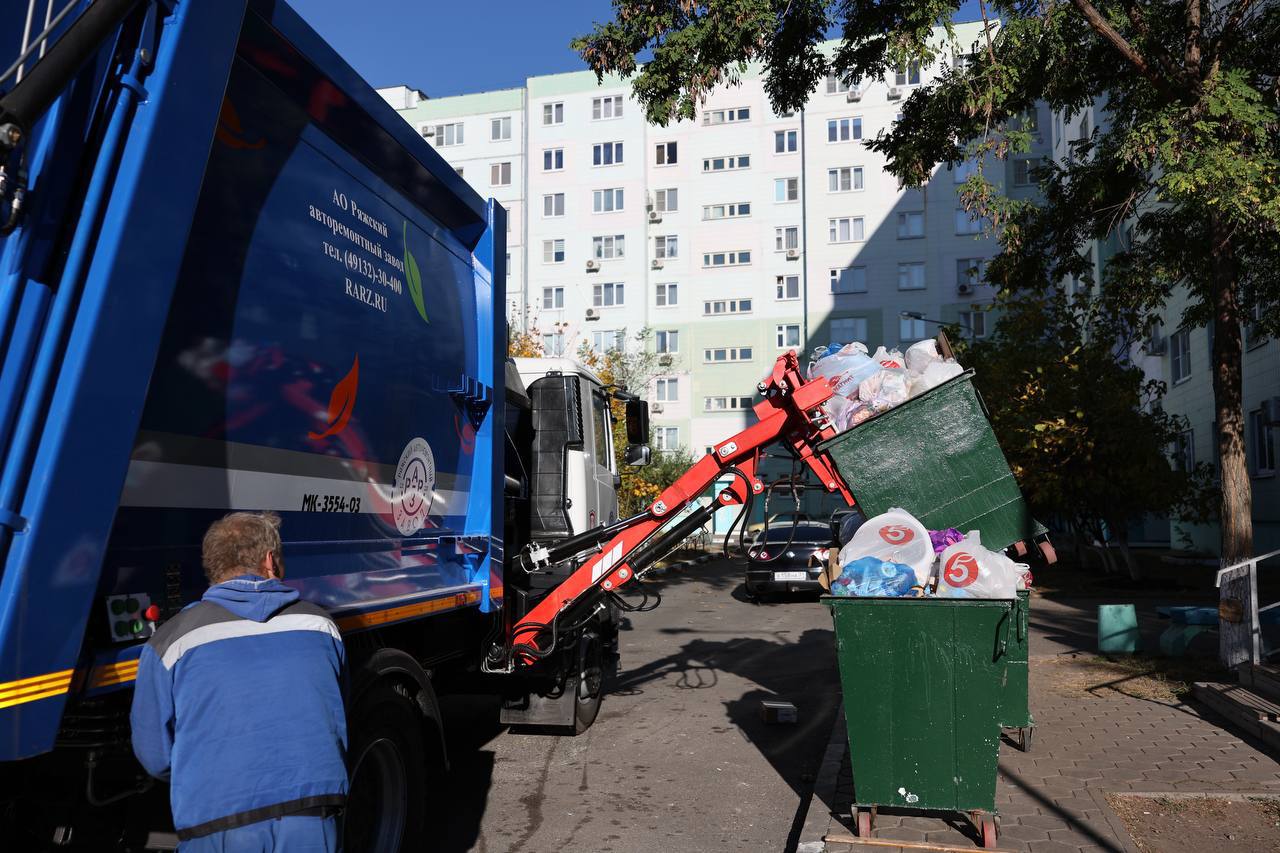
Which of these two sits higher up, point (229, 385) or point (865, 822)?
point (229, 385)

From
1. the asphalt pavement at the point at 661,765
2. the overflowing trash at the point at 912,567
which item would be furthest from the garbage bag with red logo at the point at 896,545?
the asphalt pavement at the point at 661,765

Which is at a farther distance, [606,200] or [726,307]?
[606,200]

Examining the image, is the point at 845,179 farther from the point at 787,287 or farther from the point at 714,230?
the point at 714,230

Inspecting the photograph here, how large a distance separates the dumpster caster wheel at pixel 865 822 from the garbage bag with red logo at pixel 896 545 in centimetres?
115

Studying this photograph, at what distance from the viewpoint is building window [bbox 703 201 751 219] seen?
46375 millimetres

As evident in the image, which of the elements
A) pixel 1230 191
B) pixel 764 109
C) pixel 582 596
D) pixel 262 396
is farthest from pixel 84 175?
pixel 764 109

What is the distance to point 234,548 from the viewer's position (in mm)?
2725

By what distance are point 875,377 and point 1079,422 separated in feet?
46.6

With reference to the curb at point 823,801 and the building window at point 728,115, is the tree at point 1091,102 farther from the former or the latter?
the building window at point 728,115

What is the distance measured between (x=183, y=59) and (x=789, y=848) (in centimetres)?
441

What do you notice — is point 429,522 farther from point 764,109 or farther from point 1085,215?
point 764,109

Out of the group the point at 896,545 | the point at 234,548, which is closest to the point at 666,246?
the point at 896,545

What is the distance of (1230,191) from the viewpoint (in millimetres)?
7824

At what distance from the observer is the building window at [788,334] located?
45.3 meters
